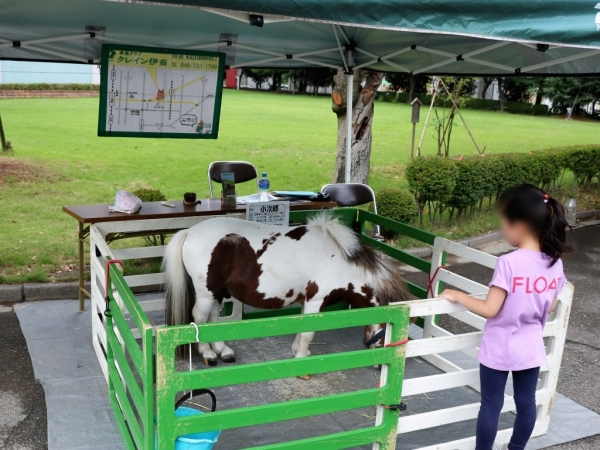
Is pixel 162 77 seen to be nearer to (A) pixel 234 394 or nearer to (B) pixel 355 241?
(B) pixel 355 241

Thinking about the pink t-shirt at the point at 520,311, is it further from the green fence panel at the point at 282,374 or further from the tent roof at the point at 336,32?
the tent roof at the point at 336,32

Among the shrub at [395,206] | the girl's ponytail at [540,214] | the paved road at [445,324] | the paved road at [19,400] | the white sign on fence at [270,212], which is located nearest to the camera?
the girl's ponytail at [540,214]

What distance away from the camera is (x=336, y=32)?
5449 mm

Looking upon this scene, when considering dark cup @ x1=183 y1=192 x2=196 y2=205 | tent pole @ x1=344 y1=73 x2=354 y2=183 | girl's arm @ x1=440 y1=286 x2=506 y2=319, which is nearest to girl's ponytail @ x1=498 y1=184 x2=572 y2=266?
girl's arm @ x1=440 y1=286 x2=506 y2=319

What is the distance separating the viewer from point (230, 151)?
15.0 meters

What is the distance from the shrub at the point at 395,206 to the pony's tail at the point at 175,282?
13.1 ft

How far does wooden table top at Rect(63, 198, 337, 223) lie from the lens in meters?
4.49

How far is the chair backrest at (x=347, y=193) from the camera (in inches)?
233

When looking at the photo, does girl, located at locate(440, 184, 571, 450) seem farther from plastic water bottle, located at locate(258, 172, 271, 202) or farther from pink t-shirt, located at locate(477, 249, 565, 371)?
plastic water bottle, located at locate(258, 172, 271, 202)

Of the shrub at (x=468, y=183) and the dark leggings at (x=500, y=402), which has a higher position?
the shrub at (x=468, y=183)

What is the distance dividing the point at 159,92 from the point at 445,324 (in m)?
3.45

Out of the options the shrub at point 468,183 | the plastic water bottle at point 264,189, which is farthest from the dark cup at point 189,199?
the shrub at point 468,183

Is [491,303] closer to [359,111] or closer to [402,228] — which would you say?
[402,228]

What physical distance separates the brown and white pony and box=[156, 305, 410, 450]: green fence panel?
109 centimetres
